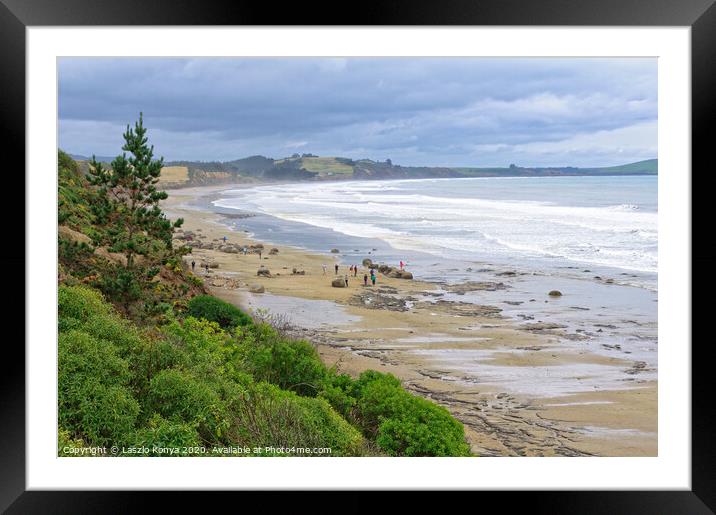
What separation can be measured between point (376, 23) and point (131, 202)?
2573mm

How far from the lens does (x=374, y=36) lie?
10.1 ft

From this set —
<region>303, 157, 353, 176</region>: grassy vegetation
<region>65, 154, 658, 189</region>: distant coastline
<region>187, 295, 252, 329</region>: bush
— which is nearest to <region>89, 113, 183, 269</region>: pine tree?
<region>65, 154, 658, 189</region>: distant coastline

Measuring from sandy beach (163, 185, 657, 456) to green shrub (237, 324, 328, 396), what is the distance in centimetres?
51

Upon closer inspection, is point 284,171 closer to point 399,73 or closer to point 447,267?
point 399,73

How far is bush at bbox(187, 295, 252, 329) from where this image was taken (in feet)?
17.1

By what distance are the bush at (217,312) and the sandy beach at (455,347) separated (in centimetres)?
14

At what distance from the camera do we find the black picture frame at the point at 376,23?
2889 millimetres

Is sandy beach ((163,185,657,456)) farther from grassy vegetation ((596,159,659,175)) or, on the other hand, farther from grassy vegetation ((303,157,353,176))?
grassy vegetation ((596,159,659,175))

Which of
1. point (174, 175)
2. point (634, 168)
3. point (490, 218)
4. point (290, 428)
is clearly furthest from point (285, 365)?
point (634, 168)

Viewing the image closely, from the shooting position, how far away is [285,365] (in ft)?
15.3

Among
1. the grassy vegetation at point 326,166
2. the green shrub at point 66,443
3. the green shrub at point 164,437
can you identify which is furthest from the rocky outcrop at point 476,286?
the green shrub at point 66,443

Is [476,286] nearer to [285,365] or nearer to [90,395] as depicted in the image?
[285,365]

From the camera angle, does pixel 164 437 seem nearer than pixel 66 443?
No

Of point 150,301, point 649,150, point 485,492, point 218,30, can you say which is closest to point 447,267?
point 649,150
